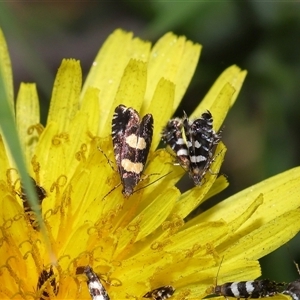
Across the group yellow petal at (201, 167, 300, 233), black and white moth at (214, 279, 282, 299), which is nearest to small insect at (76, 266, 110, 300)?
black and white moth at (214, 279, 282, 299)

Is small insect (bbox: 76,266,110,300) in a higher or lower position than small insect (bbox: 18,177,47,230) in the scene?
lower

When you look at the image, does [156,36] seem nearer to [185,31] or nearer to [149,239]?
[185,31]

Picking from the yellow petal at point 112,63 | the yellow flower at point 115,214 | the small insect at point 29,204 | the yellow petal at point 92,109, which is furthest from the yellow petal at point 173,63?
the small insect at point 29,204

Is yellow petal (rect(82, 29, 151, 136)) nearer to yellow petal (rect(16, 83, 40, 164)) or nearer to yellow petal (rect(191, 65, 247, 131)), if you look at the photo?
yellow petal (rect(16, 83, 40, 164))

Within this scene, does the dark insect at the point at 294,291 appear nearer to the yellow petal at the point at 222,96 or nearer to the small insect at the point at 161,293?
the small insect at the point at 161,293

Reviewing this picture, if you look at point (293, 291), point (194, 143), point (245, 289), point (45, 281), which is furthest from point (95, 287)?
point (293, 291)

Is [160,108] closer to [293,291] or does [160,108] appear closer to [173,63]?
[173,63]

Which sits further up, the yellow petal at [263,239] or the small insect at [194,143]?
the small insect at [194,143]
